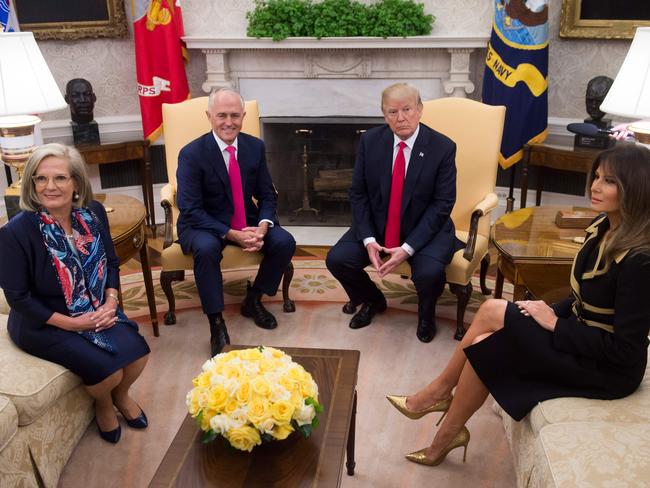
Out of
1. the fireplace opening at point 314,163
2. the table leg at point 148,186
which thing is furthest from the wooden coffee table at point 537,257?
the table leg at point 148,186

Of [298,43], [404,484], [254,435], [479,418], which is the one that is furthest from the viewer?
[298,43]

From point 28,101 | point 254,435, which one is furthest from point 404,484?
point 28,101

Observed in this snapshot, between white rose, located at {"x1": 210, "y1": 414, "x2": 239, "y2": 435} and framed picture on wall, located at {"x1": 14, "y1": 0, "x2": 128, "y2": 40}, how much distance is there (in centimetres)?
409

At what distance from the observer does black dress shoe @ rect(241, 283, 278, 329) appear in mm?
3637

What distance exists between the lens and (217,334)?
11.1 feet

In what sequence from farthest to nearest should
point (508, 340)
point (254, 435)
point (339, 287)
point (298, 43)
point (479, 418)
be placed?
point (298, 43), point (339, 287), point (479, 418), point (508, 340), point (254, 435)

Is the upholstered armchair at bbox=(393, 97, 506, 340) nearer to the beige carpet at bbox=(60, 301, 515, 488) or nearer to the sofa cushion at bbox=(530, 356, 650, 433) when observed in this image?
the beige carpet at bbox=(60, 301, 515, 488)

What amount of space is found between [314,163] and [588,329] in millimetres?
3487

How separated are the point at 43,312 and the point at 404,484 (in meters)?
1.49

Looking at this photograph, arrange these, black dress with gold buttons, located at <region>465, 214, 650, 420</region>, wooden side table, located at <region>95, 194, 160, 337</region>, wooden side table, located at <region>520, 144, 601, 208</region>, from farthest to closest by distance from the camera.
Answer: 1. wooden side table, located at <region>520, 144, 601, 208</region>
2. wooden side table, located at <region>95, 194, 160, 337</region>
3. black dress with gold buttons, located at <region>465, 214, 650, 420</region>

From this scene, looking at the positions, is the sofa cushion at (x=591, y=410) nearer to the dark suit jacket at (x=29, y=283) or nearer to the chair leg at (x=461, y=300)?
the chair leg at (x=461, y=300)

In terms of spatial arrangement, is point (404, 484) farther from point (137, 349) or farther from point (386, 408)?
point (137, 349)

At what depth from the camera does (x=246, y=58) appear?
16.9ft

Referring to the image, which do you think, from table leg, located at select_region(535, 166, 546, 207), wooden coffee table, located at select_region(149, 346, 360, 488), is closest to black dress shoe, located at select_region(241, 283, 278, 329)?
wooden coffee table, located at select_region(149, 346, 360, 488)
